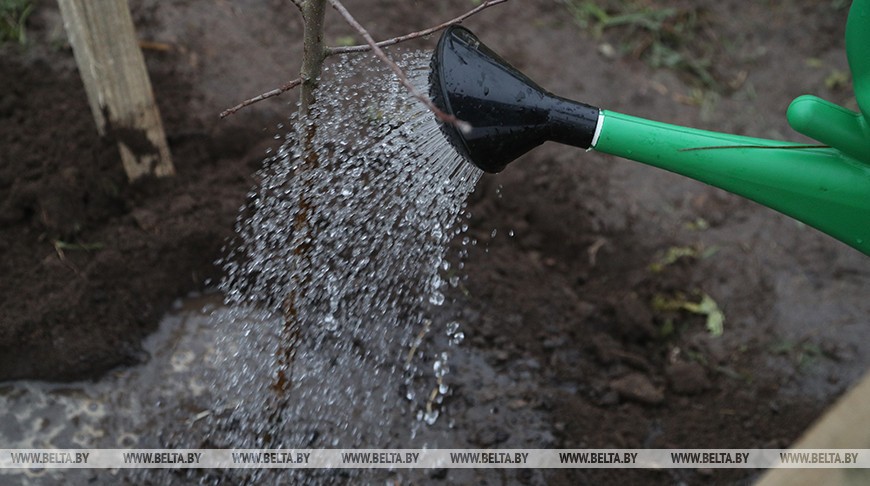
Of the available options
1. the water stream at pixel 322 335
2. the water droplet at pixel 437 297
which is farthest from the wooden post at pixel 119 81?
the water droplet at pixel 437 297

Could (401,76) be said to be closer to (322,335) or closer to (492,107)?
(492,107)

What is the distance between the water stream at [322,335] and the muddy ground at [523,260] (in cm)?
9

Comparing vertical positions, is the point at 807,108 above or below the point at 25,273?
above

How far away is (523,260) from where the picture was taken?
8.00ft

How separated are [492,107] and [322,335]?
100 centimetres

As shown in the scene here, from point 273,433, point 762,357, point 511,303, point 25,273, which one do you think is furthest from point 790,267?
point 25,273

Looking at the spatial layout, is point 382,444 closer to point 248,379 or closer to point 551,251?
point 248,379

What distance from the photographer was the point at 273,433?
1.99 m

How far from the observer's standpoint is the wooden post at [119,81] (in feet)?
6.52

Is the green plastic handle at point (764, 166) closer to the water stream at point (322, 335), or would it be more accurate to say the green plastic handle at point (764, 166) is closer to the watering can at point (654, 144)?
the watering can at point (654, 144)

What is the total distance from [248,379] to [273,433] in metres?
0.18

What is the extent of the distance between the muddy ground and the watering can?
0.82 m

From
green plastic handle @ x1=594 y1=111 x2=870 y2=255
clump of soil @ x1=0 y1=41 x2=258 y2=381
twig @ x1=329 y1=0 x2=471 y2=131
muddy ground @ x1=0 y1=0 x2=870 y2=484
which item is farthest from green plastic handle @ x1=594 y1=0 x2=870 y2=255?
clump of soil @ x1=0 y1=41 x2=258 y2=381

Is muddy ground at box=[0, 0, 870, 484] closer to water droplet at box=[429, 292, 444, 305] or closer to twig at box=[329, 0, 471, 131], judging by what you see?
water droplet at box=[429, 292, 444, 305]
